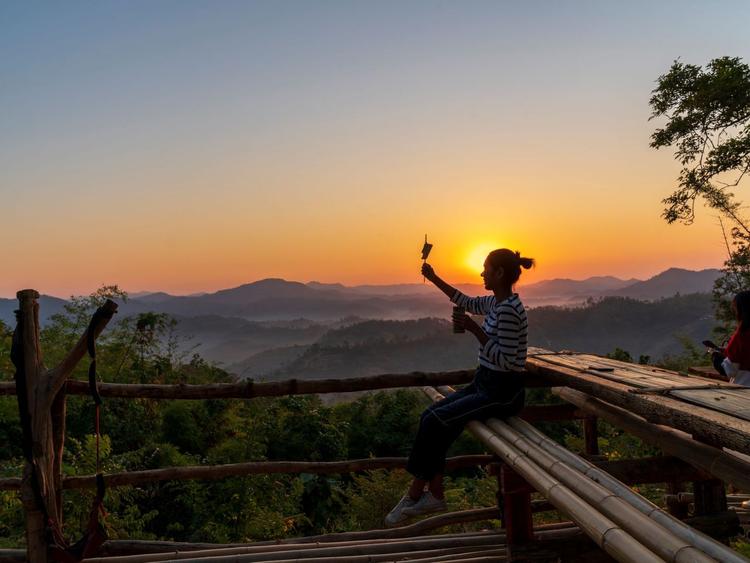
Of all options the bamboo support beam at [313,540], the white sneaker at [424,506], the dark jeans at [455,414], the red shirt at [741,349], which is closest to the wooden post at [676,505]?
the red shirt at [741,349]

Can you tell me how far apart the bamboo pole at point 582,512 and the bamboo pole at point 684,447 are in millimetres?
810

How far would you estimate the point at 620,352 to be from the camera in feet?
62.8

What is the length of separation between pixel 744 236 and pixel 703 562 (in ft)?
58.9

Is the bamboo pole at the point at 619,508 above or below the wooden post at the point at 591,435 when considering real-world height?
above

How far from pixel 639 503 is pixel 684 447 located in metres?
0.91

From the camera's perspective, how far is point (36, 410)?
2930 millimetres

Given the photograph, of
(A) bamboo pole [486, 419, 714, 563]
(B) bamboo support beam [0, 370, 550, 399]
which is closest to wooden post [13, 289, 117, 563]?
(B) bamboo support beam [0, 370, 550, 399]

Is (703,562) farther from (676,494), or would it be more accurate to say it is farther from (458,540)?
(676,494)

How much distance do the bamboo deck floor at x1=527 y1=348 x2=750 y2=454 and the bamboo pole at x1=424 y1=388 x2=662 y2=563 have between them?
50 centimetres

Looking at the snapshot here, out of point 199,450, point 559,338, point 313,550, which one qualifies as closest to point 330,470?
point 313,550

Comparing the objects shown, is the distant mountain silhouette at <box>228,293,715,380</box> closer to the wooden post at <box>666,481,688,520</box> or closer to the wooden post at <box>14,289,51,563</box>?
the wooden post at <box>666,481,688,520</box>

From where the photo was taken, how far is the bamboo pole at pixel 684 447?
2549 mm

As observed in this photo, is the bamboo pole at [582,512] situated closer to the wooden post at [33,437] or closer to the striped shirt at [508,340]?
the striped shirt at [508,340]

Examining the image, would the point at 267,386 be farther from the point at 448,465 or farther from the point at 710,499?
the point at 710,499
